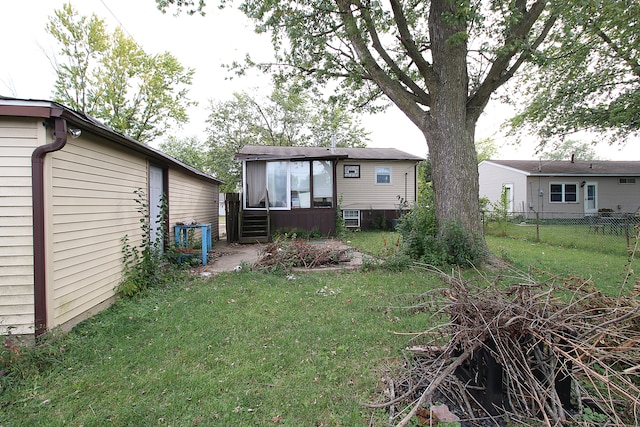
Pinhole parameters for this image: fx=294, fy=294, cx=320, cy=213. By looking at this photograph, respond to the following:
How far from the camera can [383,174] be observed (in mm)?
14508

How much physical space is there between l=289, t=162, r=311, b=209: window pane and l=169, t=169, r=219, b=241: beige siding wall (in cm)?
321

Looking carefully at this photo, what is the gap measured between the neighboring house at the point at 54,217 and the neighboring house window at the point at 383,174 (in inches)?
456

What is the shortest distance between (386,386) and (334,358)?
627mm

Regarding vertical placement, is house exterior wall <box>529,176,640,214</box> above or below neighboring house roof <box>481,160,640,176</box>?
below

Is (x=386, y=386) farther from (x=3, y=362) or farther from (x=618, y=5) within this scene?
(x=618, y=5)

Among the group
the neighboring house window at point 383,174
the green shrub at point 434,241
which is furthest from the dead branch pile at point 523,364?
the neighboring house window at point 383,174

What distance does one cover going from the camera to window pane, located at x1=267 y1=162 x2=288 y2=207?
1092cm

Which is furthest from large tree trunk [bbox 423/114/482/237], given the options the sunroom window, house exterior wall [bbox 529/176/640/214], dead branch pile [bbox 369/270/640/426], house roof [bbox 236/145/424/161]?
house exterior wall [bbox 529/176/640/214]

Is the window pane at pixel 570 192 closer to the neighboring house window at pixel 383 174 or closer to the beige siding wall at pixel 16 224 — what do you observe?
the neighboring house window at pixel 383 174

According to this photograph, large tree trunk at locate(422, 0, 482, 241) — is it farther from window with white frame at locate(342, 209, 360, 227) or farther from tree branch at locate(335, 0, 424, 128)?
window with white frame at locate(342, 209, 360, 227)

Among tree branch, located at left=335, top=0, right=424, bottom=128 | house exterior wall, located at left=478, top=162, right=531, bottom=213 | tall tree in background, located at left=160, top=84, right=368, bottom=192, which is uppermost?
tall tree in background, located at left=160, top=84, right=368, bottom=192

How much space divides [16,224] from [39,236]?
0.25m

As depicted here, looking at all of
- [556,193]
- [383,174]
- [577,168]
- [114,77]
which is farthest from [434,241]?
[114,77]

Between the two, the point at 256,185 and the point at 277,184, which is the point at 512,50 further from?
the point at 256,185
